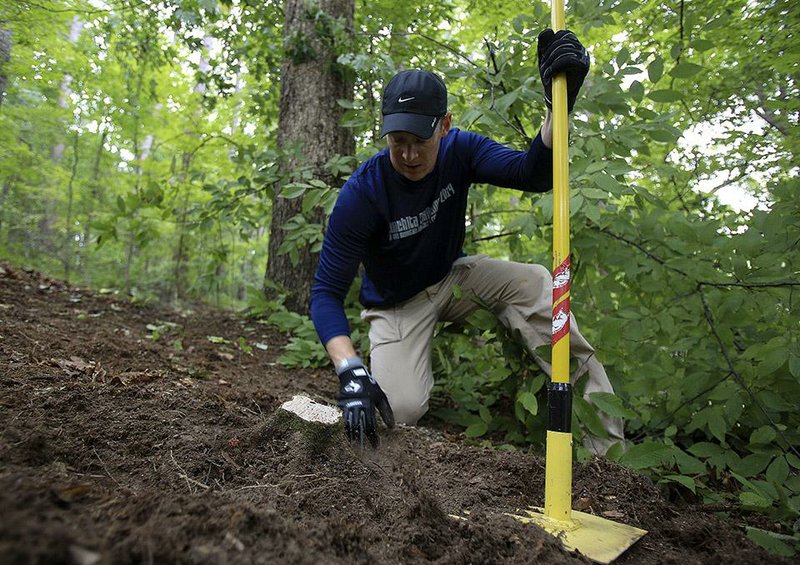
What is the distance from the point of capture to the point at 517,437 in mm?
2492

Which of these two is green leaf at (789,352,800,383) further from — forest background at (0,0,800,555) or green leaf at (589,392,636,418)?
green leaf at (589,392,636,418)

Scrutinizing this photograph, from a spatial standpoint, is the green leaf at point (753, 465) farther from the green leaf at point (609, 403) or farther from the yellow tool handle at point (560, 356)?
the yellow tool handle at point (560, 356)

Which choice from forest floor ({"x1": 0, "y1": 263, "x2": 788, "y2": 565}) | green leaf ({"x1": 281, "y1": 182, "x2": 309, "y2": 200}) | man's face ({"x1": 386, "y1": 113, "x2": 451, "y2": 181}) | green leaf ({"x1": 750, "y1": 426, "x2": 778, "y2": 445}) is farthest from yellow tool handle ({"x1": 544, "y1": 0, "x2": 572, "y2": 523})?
green leaf ({"x1": 281, "y1": 182, "x2": 309, "y2": 200})

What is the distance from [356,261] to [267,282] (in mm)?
1706

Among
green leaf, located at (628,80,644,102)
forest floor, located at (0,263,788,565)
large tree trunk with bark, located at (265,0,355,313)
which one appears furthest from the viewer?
large tree trunk with bark, located at (265,0,355,313)

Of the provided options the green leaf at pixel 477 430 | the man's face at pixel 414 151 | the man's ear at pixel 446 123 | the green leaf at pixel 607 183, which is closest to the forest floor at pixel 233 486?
the green leaf at pixel 477 430

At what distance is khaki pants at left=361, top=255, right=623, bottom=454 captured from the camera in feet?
8.07

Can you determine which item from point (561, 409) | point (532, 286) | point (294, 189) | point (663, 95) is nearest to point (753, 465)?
point (561, 409)

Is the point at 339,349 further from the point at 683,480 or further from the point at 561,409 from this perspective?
the point at 683,480

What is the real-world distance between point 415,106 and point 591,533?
1791 mm

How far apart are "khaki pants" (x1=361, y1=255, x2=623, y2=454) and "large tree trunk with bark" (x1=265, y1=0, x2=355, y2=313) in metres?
1.13

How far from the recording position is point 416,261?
2.72 meters

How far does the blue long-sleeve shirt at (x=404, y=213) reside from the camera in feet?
7.95

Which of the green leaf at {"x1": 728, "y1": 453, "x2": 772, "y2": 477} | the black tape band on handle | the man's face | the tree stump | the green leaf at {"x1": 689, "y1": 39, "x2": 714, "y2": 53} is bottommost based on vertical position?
the green leaf at {"x1": 728, "y1": 453, "x2": 772, "y2": 477}
